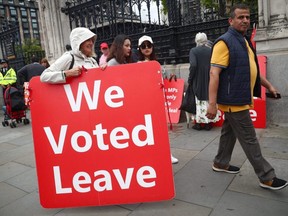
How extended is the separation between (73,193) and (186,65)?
449cm

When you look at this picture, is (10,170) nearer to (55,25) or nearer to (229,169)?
(229,169)

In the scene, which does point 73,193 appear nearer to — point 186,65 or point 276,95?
point 276,95

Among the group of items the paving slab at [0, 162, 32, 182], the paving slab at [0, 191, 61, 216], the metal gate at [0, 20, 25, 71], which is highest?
the metal gate at [0, 20, 25, 71]

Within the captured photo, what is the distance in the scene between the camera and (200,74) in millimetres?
5297

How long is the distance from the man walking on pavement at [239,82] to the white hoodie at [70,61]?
1381 millimetres

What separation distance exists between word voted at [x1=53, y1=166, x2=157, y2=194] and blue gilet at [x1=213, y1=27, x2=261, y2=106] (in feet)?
3.78

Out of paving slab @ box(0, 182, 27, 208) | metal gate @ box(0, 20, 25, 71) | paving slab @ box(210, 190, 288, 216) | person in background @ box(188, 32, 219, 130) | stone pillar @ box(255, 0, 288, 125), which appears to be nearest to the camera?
paving slab @ box(210, 190, 288, 216)

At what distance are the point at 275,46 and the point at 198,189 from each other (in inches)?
140

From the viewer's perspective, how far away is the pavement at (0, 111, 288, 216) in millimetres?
2664

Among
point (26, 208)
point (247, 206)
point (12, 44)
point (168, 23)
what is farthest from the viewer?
point (12, 44)

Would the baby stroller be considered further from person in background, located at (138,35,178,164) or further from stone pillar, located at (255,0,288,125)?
stone pillar, located at (255,0,288,125)

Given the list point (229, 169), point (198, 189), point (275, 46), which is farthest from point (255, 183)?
point (275, 46)

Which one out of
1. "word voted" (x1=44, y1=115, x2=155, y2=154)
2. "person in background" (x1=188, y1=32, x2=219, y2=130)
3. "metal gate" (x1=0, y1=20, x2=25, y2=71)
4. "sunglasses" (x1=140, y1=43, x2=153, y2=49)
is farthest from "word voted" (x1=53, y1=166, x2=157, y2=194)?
"metal gate" (x1=0, y1=20, x2=25, y2=71)

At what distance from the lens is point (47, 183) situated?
2799mm
